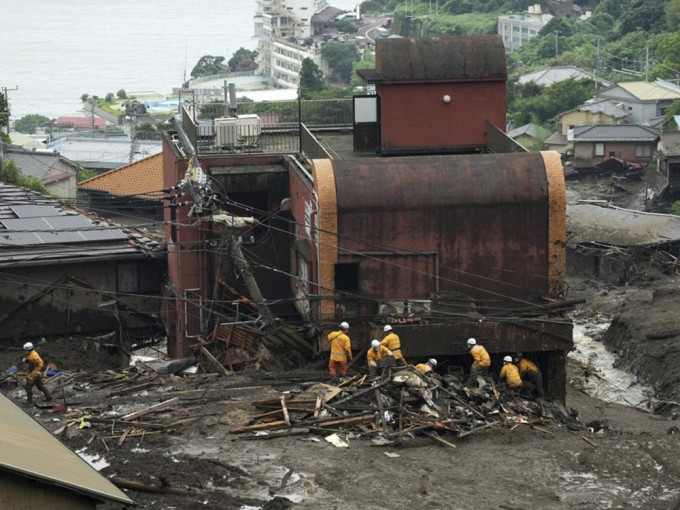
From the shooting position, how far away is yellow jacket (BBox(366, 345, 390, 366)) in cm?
2669

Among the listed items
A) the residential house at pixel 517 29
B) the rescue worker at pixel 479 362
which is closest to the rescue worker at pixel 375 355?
the rescue worker at pixel 479 362

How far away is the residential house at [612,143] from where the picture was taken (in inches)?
2879

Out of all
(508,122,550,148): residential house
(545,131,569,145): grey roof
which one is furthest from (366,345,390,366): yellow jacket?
(508,122,550,148): residential house

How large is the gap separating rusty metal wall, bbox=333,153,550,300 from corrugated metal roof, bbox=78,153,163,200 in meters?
32.8

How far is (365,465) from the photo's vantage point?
74.7 ft

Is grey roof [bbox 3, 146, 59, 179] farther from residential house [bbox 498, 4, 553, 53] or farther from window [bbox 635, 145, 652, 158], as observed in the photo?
residential house [bbox 498, 4, 553, 53]

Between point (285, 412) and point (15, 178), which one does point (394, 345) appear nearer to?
point (285, 412)

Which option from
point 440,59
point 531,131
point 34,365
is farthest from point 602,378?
point 531,131

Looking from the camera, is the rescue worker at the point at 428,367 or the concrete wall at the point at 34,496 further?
the rescue worker at the point at 428,367

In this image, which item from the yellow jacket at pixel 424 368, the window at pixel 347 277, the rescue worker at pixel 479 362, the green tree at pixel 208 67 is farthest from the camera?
the green tree at pixel 208 67

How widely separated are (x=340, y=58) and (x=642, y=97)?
6763 cm

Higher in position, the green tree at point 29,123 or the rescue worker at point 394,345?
the rescue worker at point 394,345

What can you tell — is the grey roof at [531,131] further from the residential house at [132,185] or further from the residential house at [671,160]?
the residential house at [132,185]

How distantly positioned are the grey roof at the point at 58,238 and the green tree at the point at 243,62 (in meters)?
129
